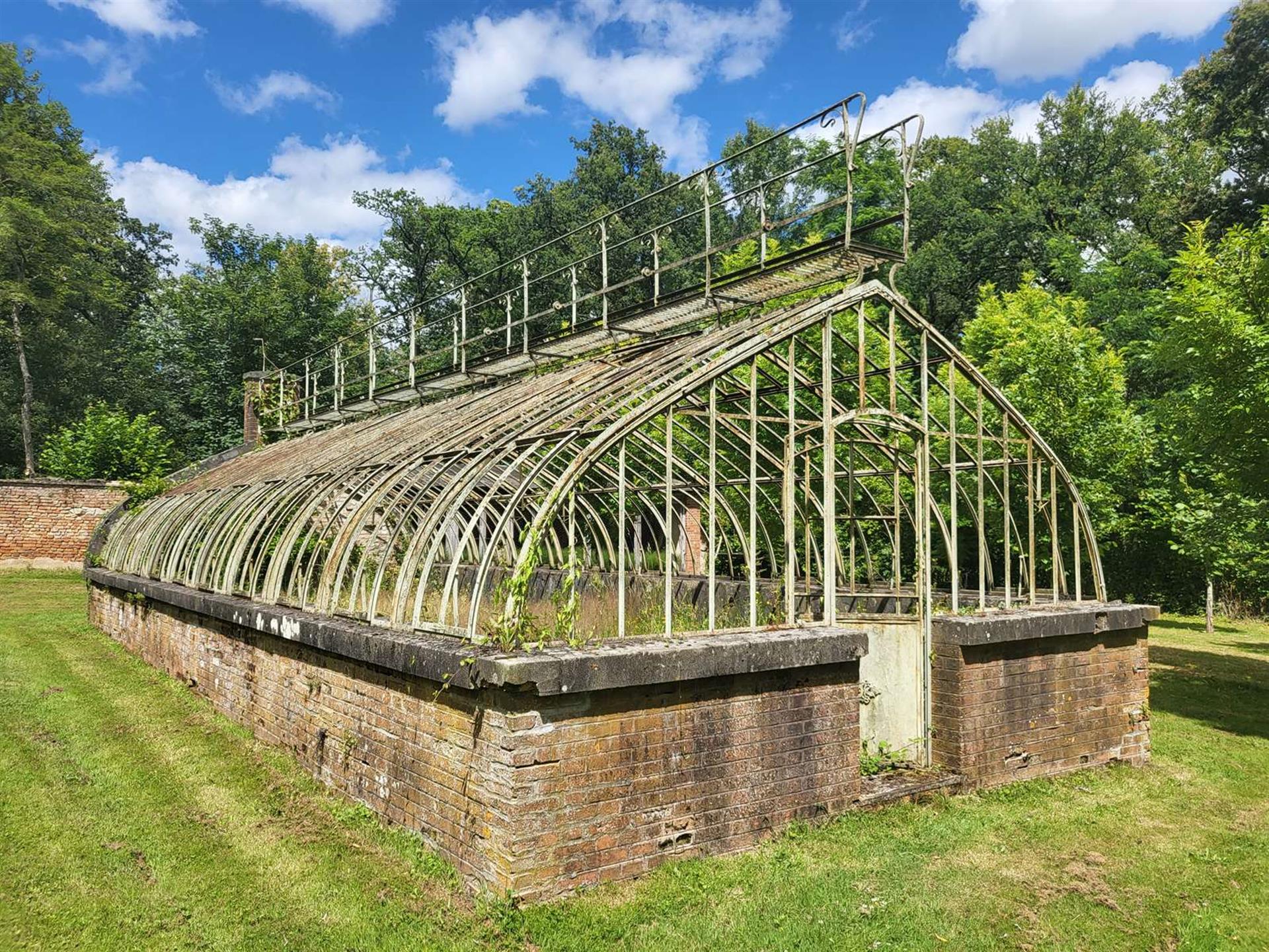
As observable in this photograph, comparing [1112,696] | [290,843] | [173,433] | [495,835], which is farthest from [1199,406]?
[173,433]

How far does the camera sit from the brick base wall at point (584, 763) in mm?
5395

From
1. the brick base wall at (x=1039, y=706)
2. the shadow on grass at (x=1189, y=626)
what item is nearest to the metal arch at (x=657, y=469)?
the brick base wall at (x=1039, y=706)

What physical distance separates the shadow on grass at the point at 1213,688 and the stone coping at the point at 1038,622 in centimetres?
332

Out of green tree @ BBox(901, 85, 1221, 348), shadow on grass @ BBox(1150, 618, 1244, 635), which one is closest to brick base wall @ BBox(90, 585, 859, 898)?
shadow on grass @ BBox(1150, 618, 1244, 635)

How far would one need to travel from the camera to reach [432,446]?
28.3 ft

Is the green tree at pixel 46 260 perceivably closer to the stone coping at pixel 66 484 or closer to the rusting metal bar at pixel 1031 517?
the stone coping at pixel 66 484

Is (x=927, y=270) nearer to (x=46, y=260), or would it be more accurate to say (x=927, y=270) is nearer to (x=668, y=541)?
(x=668, y=541)

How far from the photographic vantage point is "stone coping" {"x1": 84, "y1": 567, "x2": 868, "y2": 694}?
5352 mm

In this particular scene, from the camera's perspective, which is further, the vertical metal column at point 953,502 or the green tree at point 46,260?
the green tree at point 46,260

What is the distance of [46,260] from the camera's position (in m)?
35.8

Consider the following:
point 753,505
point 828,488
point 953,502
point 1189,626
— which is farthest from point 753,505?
point 1189,626

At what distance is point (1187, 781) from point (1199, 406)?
17.2ft

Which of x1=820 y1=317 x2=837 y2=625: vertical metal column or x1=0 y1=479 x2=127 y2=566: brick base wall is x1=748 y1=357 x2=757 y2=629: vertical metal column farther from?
x1=0 y1=479 x2=127 y2=566: brick base wall

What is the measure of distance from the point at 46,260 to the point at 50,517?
17801mm
